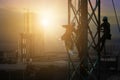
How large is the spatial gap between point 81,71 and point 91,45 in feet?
3.92

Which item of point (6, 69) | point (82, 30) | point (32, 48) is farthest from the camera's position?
point (32, 48)

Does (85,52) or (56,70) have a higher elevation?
(85,52)

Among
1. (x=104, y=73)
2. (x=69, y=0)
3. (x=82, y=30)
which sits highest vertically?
(x=69, y=0)

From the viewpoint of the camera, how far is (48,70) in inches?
1012

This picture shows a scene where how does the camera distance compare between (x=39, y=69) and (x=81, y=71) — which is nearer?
(x=81, y=71)

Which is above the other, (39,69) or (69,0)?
(69,0)

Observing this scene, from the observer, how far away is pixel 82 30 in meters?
14.1

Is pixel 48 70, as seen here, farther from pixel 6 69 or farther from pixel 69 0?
pixel 69 0

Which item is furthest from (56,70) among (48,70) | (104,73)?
(104,73)

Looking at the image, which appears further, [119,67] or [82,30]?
[119,67]

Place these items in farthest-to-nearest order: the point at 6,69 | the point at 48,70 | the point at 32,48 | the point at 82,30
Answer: the point at 32,48 → the point at 6,69 → the point at 48,70 → the point at 82,30

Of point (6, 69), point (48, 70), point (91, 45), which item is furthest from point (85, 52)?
point (6, 69)

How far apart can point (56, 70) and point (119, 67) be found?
6288mm

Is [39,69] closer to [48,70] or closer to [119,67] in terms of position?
[48,70]
